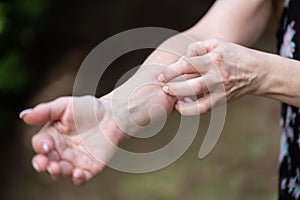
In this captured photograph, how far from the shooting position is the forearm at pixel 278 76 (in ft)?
3.68

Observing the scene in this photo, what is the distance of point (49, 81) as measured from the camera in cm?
305

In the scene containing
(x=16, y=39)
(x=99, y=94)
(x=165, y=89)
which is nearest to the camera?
(x=165, y=89)

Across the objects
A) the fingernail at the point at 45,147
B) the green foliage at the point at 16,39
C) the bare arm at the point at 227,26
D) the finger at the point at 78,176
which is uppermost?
the bare arm at the point at 227,26

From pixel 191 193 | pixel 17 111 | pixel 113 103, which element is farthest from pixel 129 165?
pixel 17 111

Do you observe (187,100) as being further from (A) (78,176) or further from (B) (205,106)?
(A) (78,176)

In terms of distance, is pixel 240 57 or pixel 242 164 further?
pixel 242 164

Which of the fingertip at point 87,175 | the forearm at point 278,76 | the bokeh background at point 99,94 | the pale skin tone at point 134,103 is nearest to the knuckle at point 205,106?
the pale skin tone at point 134,103

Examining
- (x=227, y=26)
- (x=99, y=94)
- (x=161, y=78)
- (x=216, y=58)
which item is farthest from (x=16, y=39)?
(x=216, y=58)

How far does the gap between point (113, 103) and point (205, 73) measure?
18 cm

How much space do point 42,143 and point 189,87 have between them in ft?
0.84

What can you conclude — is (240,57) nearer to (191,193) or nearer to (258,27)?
(258,27)

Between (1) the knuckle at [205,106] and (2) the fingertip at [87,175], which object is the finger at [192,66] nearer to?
(1) the knuckle at [205,106]

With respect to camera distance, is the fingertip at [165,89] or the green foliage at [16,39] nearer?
the fingertip at [165,89]

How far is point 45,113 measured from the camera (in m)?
1.07
